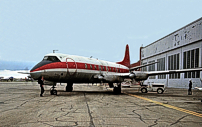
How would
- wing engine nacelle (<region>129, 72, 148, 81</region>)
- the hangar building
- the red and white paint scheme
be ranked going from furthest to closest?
the hangar building < wing engine nacelle (<region>129, 72, 148, 81</region>) < the red and white paint scheme

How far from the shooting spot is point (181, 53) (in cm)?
3656

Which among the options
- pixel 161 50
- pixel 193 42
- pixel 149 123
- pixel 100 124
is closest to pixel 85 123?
pixel 100 124

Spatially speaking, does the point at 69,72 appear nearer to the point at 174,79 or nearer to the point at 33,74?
the point at 33,74

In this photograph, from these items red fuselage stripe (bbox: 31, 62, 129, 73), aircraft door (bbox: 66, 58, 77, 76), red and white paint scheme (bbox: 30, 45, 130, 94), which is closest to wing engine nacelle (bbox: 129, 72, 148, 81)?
red and white paint scheme (bbox: 30, 45, 130, 94)

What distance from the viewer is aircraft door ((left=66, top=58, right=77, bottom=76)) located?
17453 mm

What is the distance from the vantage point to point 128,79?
69.6 ft

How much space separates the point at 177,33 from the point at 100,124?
1427 inches

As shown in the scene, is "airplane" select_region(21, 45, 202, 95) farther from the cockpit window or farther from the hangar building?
the hangar building

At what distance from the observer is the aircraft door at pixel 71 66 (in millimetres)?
17453

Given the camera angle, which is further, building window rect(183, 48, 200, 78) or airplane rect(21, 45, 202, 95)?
building window rect(183, 48, 200, 78)

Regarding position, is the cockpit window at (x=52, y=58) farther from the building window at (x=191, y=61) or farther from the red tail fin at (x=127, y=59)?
the building window at (x=191, y=61)

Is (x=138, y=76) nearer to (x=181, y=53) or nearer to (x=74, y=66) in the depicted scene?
(x=74, y=66)

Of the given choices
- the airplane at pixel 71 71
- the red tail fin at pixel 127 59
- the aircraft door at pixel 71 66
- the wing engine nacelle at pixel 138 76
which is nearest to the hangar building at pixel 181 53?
the red tail fin at pixel 127 59

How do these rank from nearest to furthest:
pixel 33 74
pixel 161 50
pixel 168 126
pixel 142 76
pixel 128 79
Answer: pixel 168 126 < pixel 33 74 < pixel 142 76 < pixel 128 79 < pixel 161 50
